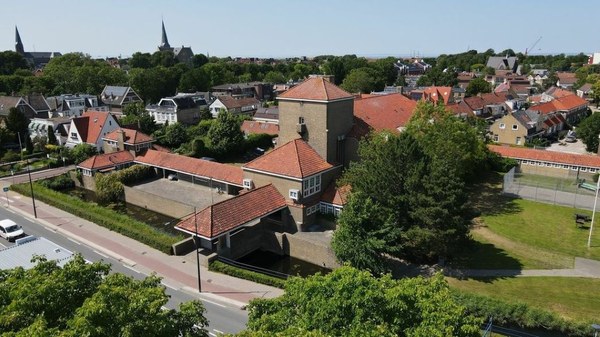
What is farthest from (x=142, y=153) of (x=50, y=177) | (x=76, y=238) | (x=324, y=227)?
(x=324, y=227)

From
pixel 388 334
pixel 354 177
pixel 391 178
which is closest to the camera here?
pixel 388 334

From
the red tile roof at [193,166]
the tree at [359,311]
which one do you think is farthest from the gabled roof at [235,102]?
the tree at [359,311]

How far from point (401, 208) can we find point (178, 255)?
63.9 feet

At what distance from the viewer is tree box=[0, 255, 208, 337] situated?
12568 millimetres

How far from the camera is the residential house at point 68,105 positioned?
87.3m

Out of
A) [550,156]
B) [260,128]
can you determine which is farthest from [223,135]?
[550,156]

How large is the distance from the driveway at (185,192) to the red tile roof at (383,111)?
19.4 meters

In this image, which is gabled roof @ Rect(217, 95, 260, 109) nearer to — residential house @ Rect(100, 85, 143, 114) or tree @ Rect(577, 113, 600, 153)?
residential house @ Rect(100, 85, 143, 114)

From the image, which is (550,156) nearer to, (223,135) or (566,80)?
(223,135)

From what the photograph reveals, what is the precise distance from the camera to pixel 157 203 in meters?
49.0

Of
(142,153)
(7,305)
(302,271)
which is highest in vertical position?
(7,305)

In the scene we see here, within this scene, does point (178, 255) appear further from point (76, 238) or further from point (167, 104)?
point (167, 104)

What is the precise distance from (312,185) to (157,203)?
19.5 m

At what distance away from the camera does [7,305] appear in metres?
13.9
